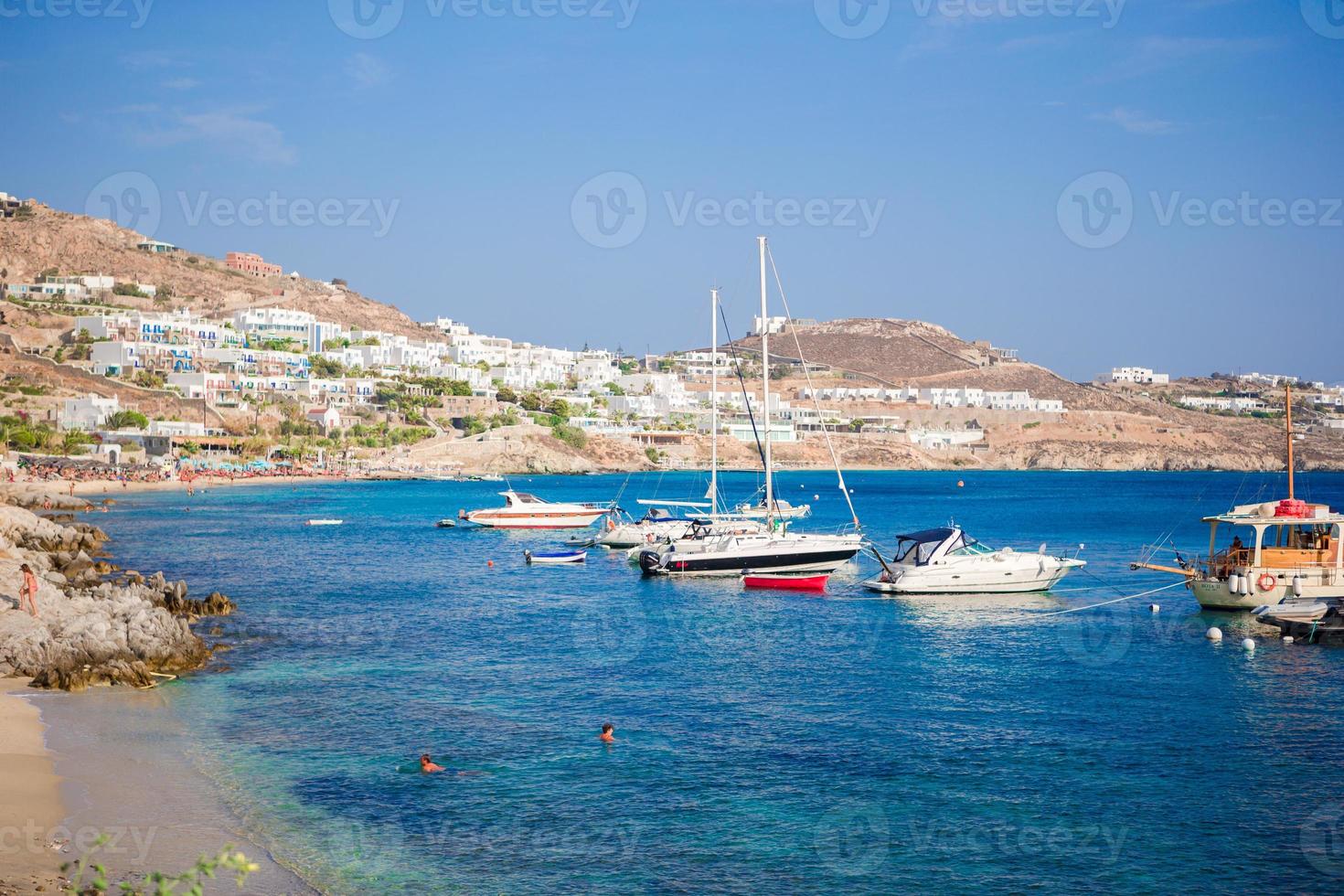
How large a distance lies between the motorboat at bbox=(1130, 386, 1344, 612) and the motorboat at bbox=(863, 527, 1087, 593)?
647 centimetres

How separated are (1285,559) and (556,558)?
29.3m

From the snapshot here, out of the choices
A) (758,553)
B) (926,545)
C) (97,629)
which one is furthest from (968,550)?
(97,629)

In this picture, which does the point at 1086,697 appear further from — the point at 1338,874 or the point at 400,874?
the point at 400,874

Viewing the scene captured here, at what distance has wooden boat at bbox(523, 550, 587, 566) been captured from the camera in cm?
5147

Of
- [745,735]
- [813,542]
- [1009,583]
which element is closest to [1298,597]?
[1009,583]

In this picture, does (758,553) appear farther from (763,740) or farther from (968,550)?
(763,740)

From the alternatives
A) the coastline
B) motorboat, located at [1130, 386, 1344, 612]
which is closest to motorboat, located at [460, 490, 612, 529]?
motorboat, located at [1130, 386, 1344, 612]

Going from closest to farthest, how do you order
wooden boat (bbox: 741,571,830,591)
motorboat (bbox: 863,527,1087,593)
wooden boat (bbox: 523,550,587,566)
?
motorboat (bbox: 863,527,1087,593), wooden boat (bbox: 741,571,830,591), wooden boat (bbox: 523,550,587,566)

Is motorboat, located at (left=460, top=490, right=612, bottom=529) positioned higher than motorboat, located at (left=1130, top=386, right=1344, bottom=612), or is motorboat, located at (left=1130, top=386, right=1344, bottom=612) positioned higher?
motorboat, located at (left=1130, top=386, right=1344, bottom=612)

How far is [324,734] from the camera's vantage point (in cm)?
2138

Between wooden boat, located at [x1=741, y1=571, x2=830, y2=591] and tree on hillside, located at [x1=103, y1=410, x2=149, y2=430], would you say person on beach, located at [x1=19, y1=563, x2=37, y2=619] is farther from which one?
tree on hillside, located at [x1=103, y1=410, x2=149, y2=430]

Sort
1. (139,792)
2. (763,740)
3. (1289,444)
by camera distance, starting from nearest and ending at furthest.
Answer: (139,792) < (763,740) < (1289,444)

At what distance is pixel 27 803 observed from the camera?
16.7 m

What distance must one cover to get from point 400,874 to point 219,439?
11415 cm
